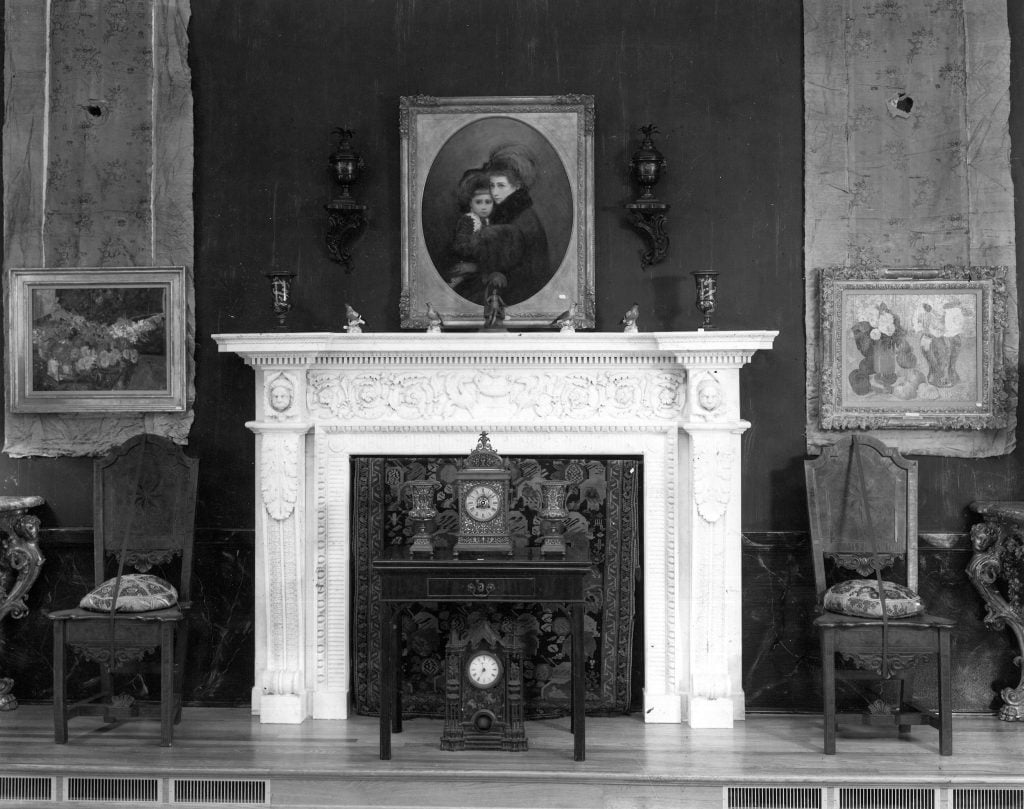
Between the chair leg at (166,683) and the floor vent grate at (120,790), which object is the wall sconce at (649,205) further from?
the floor vent grate at (120,790)

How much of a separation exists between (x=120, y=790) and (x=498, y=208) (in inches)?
123

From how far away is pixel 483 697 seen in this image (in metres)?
4.91

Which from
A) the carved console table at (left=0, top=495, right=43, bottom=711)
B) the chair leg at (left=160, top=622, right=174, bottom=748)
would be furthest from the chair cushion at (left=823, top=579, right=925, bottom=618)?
the carved console table at (left=0, top=495, right=43, bottom=711)

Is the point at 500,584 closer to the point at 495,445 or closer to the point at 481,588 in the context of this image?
the point at 481,588

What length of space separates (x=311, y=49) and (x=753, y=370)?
2715 millimetres

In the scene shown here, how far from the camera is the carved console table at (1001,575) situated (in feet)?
17.4

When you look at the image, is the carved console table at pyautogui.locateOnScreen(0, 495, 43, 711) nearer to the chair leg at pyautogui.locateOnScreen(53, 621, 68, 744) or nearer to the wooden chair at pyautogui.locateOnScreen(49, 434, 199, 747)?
the wooden chair at pyautogui.locateOnScreen(49, 434, 199, 747)

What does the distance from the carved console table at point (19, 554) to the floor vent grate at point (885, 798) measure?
385 centimetres

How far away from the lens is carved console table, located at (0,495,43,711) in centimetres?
550

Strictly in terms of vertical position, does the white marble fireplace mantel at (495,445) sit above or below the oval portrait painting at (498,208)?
below

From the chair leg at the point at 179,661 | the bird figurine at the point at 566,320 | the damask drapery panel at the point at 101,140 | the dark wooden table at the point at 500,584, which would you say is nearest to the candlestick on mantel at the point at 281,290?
the damask drapery panel at the point at 101,140

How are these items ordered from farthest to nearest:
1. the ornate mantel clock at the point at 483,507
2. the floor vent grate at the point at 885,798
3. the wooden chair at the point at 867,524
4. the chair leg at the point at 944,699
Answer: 1. the wooden chair at the point at 867,524
2. the ornate mantel clock at the point at 483,507
3. the chair leg at the point at 944,699
4. the floor vent grate at the point at 885,798

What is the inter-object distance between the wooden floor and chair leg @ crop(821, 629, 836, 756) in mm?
67

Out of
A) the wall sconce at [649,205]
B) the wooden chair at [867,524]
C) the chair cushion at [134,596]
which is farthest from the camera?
the wall sconce at [649,205]
